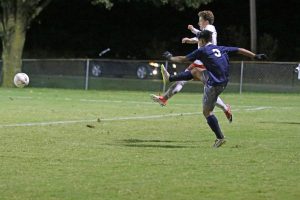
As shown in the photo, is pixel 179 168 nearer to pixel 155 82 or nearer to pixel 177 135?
pixel 177 135

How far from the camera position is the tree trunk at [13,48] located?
40156 millimetres

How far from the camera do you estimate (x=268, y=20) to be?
59719mm

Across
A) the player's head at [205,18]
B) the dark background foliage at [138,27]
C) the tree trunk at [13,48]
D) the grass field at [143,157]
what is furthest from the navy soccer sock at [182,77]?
the dark background foliage at [138,27]

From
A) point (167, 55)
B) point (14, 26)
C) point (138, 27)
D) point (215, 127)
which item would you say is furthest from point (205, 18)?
point (138, 27)

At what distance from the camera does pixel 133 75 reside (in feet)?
136

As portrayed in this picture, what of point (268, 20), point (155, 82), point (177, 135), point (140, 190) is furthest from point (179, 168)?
point (268, 20)


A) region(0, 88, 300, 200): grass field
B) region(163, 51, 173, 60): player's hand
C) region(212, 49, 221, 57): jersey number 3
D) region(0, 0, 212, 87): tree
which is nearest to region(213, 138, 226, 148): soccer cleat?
region(0, 88, 300, 200): grass field

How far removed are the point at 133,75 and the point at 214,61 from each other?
27.8 m

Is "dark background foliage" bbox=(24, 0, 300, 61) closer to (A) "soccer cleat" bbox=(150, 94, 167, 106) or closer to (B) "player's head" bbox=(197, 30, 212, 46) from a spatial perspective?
(A) "soccer cleat" bbox=(150, 94, 167, 106)

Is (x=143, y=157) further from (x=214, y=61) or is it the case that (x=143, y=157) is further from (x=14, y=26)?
(x=14, y=26)

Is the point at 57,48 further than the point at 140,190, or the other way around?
the point at 57,48

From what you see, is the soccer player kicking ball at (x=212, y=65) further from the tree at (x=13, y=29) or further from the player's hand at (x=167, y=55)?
the tree at (x=13, y=29)

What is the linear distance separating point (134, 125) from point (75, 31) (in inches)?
1823

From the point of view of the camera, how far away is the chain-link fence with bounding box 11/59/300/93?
130ft
